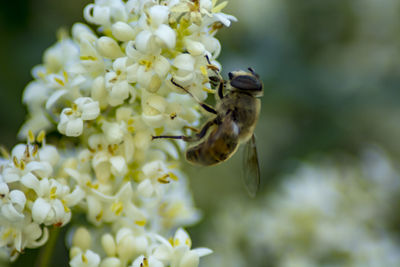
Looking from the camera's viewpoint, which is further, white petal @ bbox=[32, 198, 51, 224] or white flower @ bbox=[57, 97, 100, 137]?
white flower @ bbox=[57, 97, 100, 137]

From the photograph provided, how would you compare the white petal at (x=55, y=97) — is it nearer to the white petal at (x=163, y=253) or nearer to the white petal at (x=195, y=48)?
the white petal at (x=195, y=48)

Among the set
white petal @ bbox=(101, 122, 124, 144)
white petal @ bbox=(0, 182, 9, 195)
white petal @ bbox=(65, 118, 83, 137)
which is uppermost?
white petal @ bbox=(101, 122, 124, 144)

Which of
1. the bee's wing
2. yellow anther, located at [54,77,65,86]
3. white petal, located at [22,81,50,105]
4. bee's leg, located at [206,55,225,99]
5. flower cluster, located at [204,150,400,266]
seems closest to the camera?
bee's leg, located at [206,55,225,99]

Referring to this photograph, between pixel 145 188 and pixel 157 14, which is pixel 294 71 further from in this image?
pixel 157 14

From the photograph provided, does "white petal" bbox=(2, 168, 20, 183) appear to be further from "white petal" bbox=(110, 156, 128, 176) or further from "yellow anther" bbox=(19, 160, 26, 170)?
"white petal" bbox=(110, 156, 128, 176)

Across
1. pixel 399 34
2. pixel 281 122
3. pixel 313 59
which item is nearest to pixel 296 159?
pixel 281 122

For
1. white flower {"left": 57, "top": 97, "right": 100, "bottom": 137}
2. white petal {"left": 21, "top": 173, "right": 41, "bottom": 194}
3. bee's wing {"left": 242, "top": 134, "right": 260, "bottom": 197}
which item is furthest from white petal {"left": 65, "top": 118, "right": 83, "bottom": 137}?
bee's wing {"left": 242, "top": 134, "right": 260, "bottom": 197}

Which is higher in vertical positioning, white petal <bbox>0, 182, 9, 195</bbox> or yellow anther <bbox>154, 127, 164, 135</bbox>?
yellow anther <bbox>154, 127, 164, 135</bbox>
